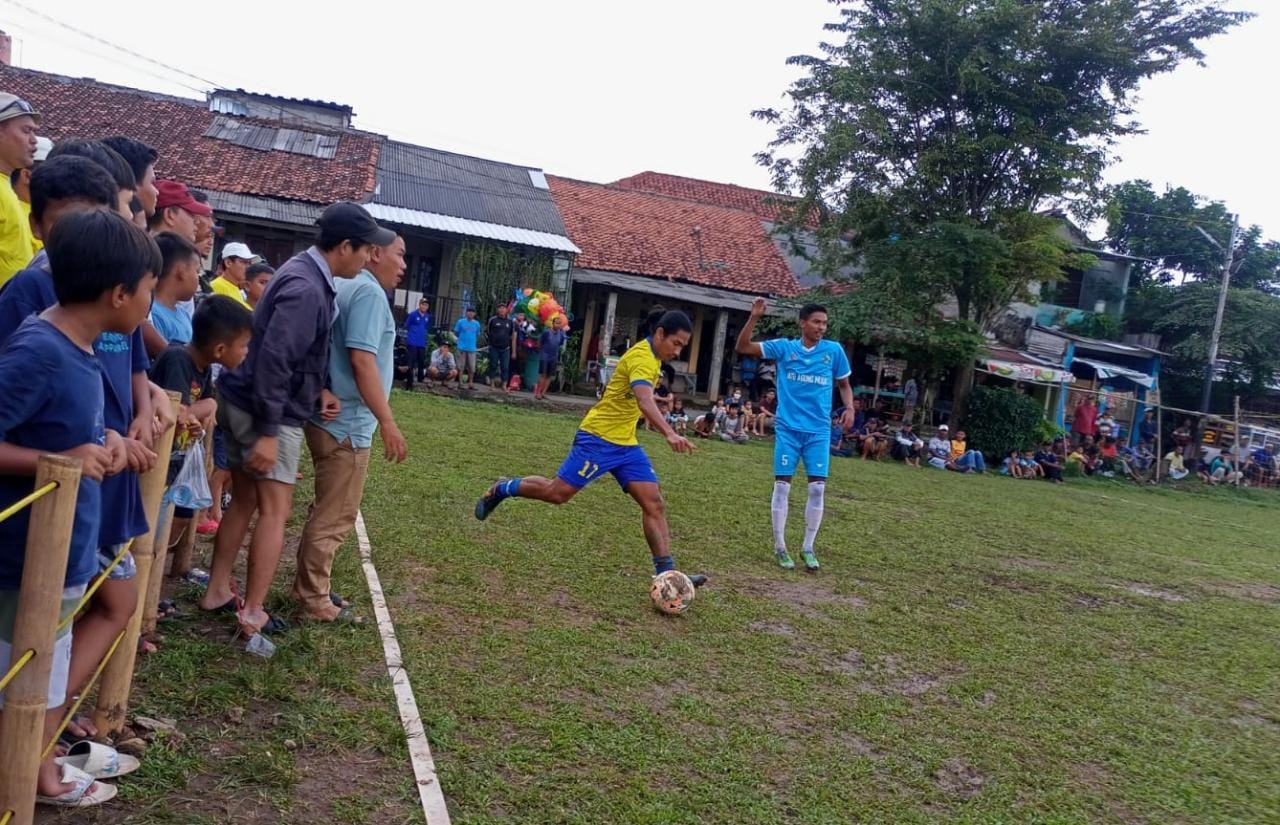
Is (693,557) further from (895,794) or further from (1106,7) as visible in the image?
(1106,7)

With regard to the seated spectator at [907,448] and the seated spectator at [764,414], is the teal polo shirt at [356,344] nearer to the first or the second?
the seated spectator at [764,414]

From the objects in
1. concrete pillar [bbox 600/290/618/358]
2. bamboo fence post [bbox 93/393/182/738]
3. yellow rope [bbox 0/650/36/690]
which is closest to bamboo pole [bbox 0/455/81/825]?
yellow rope [bbox 0/650/36/690]

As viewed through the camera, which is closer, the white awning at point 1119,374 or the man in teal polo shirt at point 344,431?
the man in teal polo shirt at point 344,431

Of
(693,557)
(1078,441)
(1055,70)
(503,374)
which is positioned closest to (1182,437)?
(1078,441)

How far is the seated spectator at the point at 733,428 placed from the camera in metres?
19.6

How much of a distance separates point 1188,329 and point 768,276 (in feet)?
54.0

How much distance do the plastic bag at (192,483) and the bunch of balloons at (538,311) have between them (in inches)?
672

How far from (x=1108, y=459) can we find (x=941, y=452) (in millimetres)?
6387

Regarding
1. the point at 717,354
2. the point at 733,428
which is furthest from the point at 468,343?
the point at 717,354

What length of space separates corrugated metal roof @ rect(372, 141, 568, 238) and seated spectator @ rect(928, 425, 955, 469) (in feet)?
34.4

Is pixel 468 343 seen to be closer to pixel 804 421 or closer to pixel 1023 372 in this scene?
pixel 804 421

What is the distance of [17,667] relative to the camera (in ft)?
7.37

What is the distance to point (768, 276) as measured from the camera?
27.0 metres

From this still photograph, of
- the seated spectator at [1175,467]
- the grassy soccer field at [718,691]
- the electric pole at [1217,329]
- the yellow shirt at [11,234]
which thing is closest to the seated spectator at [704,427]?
the grassy soccer field at [718,691]
